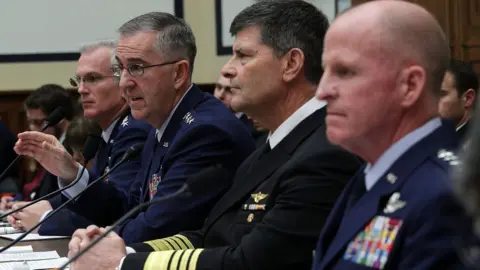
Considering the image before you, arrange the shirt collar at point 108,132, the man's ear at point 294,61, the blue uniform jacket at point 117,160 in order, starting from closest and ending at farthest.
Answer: the man's ear at point 294,61 → the blue uniform jacket at point 117,160 → the shirt collar at point 108,132

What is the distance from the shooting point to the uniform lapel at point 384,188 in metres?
1.45

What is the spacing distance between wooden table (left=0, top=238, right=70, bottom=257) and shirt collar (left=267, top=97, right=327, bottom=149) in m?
0.82

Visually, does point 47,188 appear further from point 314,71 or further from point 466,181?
point 466,181

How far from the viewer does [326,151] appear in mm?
1956

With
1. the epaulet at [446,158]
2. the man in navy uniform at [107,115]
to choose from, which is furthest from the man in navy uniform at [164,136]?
the epaulet at [446,158]

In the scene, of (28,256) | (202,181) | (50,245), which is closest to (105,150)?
(50,245)

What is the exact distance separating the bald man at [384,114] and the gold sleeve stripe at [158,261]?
1.88 ft

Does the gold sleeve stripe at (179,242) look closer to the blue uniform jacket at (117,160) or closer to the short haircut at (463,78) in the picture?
the blue uniform jacket at (117,160)

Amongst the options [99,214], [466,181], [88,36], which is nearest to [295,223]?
[466,181]

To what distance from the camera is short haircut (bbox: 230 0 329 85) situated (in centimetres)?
227

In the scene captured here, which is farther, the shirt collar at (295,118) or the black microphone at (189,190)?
the shirt collar at (295,118)

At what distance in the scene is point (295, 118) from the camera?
2.22 metres

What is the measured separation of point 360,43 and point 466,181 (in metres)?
0.83

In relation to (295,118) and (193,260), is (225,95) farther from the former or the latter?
(193,260)
